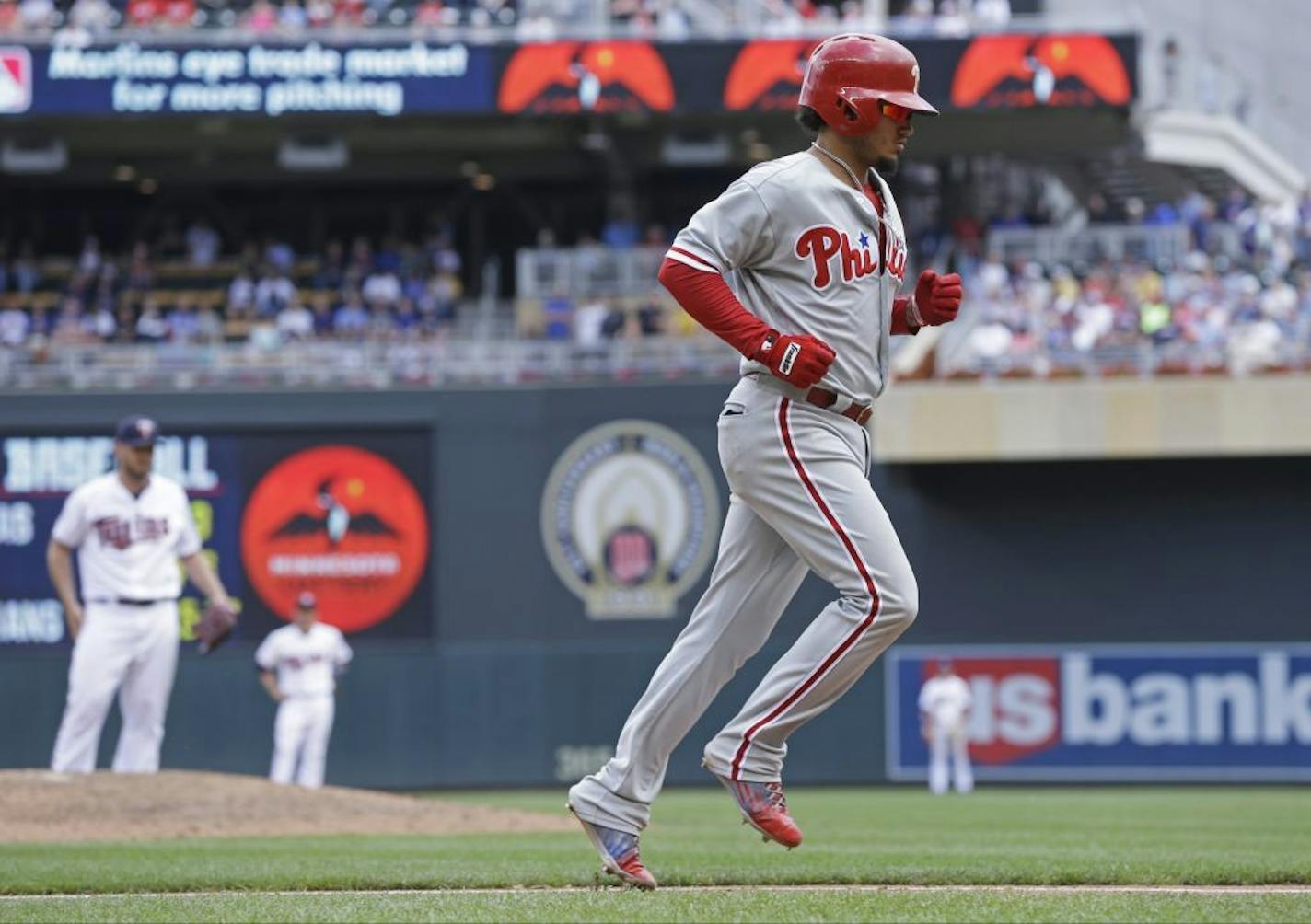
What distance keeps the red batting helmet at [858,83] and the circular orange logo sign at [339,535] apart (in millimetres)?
16843

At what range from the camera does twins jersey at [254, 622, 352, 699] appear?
17.8 meters

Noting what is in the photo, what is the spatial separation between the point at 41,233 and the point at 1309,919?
27.1m

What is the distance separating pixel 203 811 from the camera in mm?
11805

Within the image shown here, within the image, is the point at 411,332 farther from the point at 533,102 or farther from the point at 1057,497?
the point at 1057,497

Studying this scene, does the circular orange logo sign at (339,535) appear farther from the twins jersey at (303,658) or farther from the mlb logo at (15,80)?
the mlb logo at (15,80)

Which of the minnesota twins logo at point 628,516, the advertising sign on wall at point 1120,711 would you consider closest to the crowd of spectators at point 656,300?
the minnesota twins logo at point 628,516

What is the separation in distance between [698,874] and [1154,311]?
675 inches

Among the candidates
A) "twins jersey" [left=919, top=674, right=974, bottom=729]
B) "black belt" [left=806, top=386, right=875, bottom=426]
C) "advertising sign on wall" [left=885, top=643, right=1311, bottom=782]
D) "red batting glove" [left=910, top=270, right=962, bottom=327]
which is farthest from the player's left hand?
"advertising sign on wall" [left=885, top=643, right=1311, bottom=782]

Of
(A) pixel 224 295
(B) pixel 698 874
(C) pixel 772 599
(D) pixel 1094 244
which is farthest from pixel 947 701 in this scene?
(C) pixel 772 599

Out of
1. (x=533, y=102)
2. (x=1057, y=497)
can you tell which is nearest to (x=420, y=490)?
(x=533, y=102)

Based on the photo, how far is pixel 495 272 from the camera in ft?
93.3

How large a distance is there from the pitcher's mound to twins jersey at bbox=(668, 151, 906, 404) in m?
5.96

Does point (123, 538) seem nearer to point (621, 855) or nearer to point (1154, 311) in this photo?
point (621, 855)

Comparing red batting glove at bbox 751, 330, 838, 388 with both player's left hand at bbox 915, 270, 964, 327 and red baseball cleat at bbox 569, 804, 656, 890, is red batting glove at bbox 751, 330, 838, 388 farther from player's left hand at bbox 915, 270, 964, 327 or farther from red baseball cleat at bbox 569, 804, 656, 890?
red baseball cleat at bbox 569, 804, 656, 890
